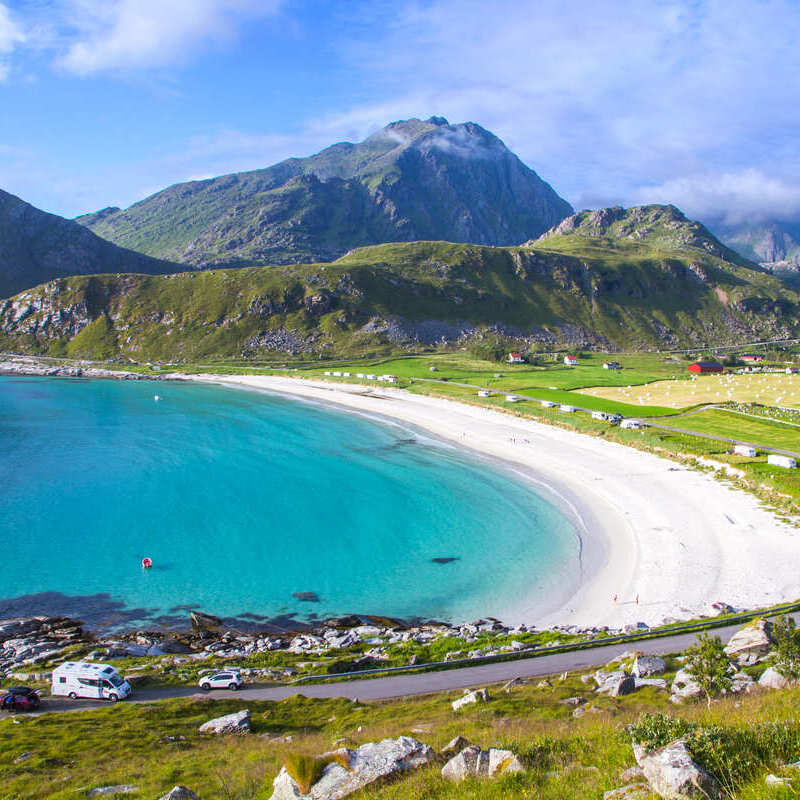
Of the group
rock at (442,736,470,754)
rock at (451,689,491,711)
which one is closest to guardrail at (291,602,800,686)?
rock at (451,689,491,711)

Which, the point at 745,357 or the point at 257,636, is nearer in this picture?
the point at 257,636

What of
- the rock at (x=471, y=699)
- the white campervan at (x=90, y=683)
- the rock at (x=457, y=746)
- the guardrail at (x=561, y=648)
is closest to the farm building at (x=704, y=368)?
the guardrail at (x=561, y=648)

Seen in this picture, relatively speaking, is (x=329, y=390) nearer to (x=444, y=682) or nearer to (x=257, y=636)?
(x=257, y=636)

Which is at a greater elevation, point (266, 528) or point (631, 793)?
point (631, 793)

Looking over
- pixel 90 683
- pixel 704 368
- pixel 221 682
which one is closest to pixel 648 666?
pixel 221 682

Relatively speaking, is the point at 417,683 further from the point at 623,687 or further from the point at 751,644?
the point at 751,644

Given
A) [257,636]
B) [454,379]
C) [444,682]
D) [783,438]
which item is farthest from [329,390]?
[444,682]

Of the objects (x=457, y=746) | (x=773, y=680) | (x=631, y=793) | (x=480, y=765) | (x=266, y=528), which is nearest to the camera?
(x=631, y=793)
